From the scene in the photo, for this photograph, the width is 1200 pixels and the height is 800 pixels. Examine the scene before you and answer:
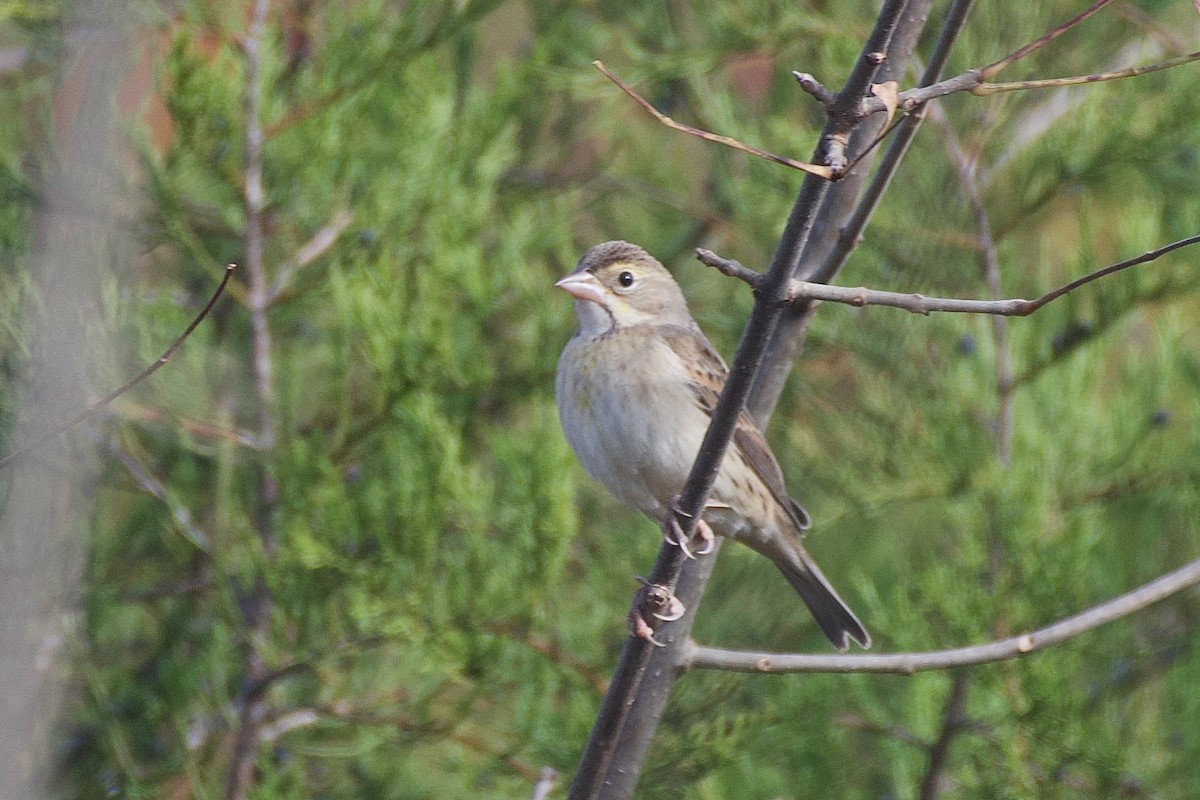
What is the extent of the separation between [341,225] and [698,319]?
1255 millimetres

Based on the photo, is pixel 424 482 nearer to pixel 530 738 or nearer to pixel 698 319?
pixel 530 738

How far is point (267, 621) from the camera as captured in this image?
4402mm

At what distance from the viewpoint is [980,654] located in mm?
2465

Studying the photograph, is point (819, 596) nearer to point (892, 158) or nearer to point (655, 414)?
point (655, 414)

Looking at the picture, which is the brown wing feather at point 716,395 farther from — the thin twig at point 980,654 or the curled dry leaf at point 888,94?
the curled dry leaf at point 888,94

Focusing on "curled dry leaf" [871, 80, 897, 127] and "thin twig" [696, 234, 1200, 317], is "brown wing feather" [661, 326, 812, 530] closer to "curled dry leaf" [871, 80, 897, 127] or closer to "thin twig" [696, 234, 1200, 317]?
"thin twig" [696, 234, 1200, 317]

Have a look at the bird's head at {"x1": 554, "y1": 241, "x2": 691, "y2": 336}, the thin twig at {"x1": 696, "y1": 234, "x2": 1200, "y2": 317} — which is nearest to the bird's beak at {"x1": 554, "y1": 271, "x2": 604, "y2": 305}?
the bird's head at {"x1": 554, "y1": 241, "x2": 691, "y2": 336}

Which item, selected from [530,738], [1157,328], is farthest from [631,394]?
[1157,328]

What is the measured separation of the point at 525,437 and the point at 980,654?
2.16m

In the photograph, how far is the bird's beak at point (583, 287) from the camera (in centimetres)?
379

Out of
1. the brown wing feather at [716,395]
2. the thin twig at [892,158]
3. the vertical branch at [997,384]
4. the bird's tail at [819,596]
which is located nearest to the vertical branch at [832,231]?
the thin twig at [892,158]

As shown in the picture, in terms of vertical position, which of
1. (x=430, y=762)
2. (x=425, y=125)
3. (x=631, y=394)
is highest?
(x=425, y=125)

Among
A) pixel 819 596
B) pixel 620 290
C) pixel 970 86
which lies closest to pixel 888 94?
pixel 970 86

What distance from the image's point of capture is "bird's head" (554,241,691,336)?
3832mm
